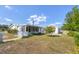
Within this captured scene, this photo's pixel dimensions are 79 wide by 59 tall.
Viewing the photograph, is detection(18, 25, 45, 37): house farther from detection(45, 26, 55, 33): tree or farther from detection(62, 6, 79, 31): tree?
detection(62, 6, 79, 31): tree

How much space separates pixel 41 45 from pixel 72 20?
0.42m

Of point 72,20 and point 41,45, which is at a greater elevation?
point 72,20

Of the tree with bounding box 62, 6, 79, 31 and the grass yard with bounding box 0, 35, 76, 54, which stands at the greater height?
the tree with bounding box 62, 6, 79, 31

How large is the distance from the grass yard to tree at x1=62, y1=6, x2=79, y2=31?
0.36 feet

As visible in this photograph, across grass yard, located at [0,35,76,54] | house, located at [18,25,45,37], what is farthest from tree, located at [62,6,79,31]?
house, located at [18,25,45,37]

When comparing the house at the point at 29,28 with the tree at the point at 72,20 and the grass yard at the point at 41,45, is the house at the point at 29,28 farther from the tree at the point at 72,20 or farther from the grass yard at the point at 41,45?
the tree at the point at 72,20

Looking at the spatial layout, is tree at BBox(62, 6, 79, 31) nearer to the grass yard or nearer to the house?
the grass yard

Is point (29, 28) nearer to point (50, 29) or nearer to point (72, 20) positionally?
point (50, 29)

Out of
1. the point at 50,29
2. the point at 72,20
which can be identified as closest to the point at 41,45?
the point at 50,29

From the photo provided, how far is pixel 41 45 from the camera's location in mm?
6320

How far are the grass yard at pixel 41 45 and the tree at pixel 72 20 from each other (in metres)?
0.11

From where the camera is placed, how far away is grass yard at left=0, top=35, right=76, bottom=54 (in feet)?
20.7

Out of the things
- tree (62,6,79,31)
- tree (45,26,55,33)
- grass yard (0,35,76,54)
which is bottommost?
grass yard (0,35,76,54)
